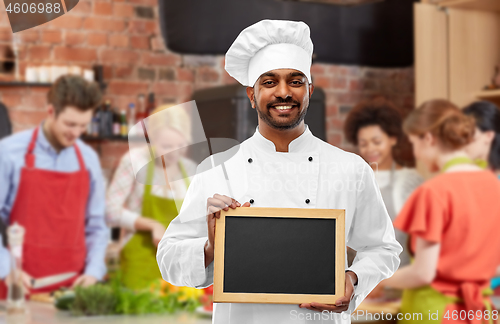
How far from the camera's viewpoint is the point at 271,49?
0.59 m

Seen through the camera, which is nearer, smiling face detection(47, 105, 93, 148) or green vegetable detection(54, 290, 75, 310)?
green vegetable detection(54, 290, 75, 310)

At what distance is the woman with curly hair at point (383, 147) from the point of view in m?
0.79

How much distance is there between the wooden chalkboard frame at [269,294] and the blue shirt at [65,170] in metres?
0.86

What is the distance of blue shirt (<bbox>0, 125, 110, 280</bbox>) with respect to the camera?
53.9 inches

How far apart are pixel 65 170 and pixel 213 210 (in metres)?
1.00

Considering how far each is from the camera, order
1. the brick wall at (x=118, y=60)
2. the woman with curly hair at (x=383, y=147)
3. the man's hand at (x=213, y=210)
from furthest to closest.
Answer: the brick wall at (x=118, y=60) → the woman with curly hair at (x=383, y=147) → the man's hand at (x=213, y=210)

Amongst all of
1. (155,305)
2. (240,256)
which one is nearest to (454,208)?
(155,305)

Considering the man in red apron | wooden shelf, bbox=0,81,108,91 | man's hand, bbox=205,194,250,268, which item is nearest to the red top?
man's hand, bbox=205,194,250,268

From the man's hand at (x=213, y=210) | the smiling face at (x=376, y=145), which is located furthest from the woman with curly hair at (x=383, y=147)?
the man's hand at (x=213, y=210)

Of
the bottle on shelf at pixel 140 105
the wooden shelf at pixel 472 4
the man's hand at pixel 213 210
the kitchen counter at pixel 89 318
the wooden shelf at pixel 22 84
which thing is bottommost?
the kitchen counter at pixel 89 318

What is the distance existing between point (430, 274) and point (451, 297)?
0.23ft

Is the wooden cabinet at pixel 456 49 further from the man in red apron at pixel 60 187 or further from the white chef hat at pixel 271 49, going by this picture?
the white chef hat at pixel 271 49

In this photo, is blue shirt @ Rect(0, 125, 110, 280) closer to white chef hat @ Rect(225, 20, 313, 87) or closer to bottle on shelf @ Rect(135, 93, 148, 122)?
bottle on shelf @ Rect(135, 93, 148, 122)

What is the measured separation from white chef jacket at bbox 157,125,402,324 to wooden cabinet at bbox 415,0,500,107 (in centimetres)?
117
